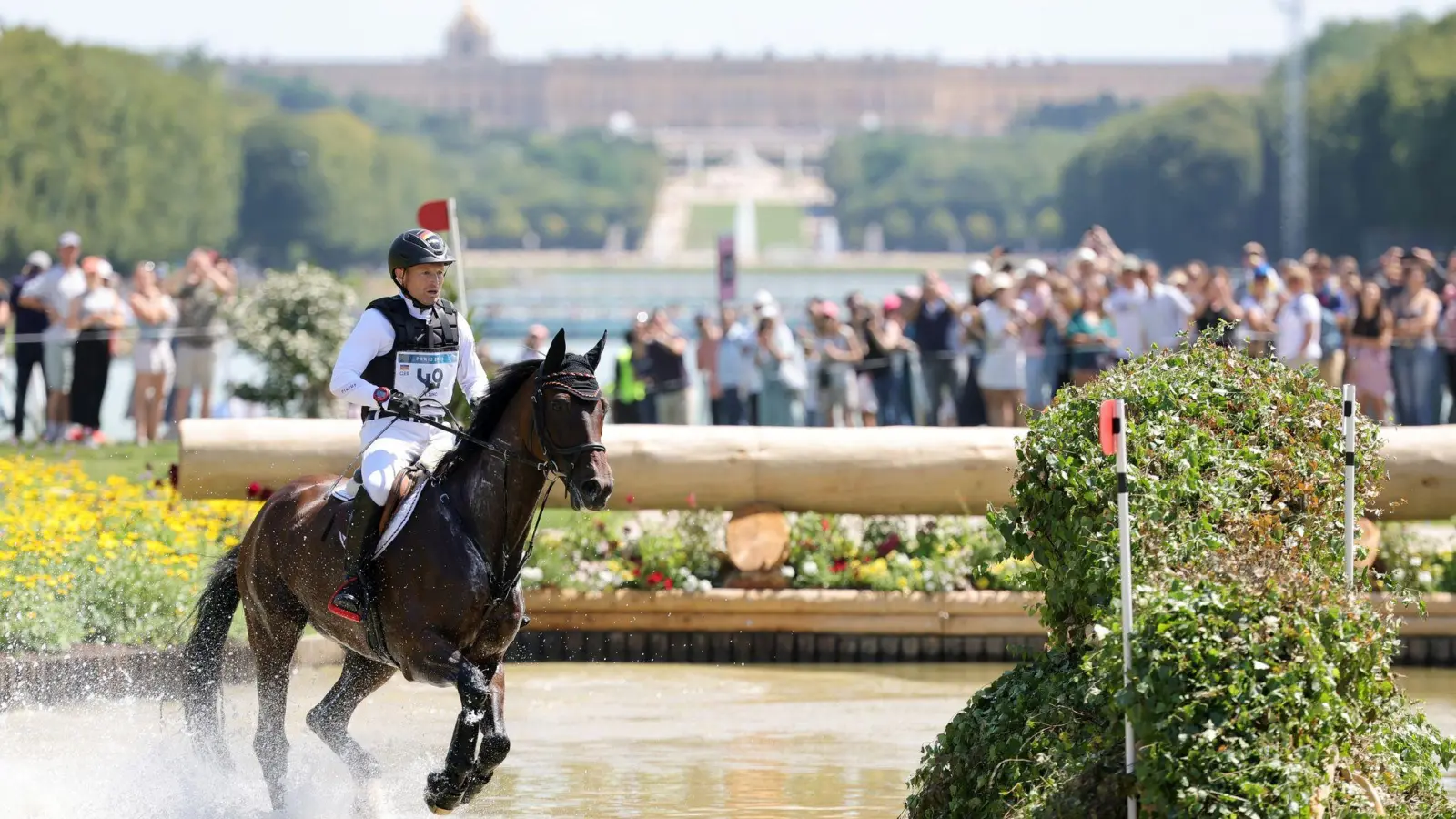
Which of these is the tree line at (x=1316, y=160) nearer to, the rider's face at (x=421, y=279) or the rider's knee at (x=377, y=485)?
the rider's face at (x=421, y=279)

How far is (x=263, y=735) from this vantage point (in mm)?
8586

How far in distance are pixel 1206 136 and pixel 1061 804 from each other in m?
96.3

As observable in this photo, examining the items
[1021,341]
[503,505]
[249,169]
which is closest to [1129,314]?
[1021,341]

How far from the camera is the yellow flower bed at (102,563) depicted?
1066 centimetres

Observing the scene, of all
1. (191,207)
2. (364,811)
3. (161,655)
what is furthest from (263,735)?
(191,207)

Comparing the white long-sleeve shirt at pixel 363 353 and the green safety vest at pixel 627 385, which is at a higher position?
the green safety vest at pixel 627 385

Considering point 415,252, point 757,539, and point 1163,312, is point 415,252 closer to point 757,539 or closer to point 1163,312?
point 757,539

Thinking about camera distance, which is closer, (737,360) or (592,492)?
(592,492)

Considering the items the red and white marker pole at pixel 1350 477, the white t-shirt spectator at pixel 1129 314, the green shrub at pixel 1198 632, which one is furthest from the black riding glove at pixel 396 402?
the white t-shirt spectator at pixel 1129 314

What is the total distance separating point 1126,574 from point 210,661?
4.55 metres

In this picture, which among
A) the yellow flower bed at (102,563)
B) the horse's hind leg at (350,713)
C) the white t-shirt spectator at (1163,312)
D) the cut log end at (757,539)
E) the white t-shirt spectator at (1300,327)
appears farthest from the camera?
the white t-shirt spectator at (1163,312)

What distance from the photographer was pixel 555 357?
25.0 ft

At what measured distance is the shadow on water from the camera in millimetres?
8625

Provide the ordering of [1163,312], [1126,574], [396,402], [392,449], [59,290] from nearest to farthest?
[1126,574] < [396,402] < [392,449] < [1163,312] < [59,290]
